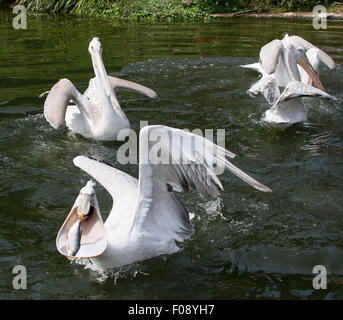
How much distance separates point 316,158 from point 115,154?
190 cm

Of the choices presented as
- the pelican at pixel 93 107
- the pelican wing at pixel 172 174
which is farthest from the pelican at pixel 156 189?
the pelican at pixel 93 107

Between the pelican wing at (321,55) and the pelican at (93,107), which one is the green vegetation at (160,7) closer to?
the pelican wing at (321,55)

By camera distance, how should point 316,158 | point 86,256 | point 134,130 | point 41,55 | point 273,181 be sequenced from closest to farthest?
1. point 86,256
2. point 273,181
3. point 316,158
4. point 134,130
5. point 41,55

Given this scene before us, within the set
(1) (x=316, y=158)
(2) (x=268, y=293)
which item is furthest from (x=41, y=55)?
(2) (x=268, y=293)

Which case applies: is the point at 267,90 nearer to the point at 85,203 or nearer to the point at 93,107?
the point at 93,107

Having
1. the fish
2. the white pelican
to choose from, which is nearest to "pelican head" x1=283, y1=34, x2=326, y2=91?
the white pelican

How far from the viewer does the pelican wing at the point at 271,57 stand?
21.0 feet

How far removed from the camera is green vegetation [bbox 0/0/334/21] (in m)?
14.3

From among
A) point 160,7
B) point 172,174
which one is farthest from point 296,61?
point 160,7

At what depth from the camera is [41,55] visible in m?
10.1

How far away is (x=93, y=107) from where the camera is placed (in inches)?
248

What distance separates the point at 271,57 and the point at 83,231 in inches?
137
